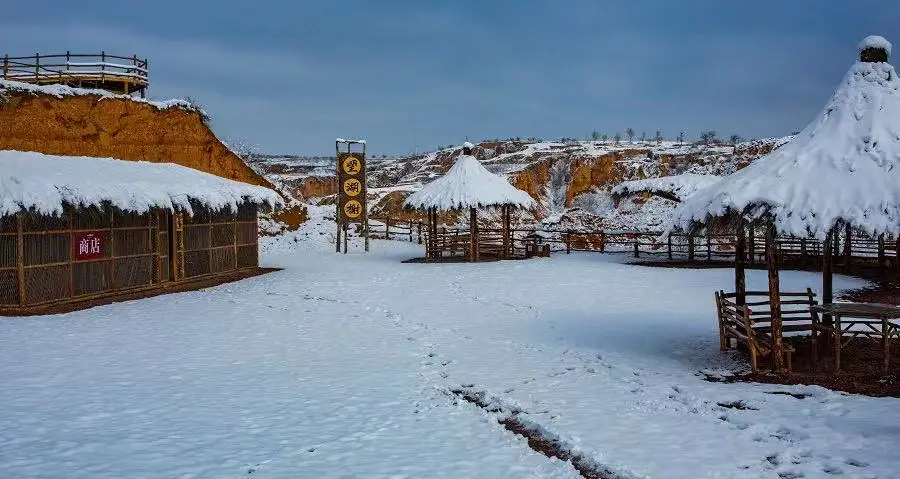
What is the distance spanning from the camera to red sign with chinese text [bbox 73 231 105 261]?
15.6 metres

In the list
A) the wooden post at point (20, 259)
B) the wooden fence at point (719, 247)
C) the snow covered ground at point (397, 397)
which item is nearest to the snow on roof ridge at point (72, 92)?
the wooden post at point (20, 259)

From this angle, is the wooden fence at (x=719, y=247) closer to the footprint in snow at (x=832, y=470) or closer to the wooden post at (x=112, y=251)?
the footprint in snow at (x=832, y=470)

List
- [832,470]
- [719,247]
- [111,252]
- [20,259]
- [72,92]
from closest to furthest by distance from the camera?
[832,470] < [20,259] < [111,252] < [72,92] < [719,247]

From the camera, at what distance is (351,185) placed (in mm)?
28172

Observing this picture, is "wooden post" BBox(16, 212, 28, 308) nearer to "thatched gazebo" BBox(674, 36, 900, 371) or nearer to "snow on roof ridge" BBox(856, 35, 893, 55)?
"thatched gazebo" BBox(674, 36, 900, 371)

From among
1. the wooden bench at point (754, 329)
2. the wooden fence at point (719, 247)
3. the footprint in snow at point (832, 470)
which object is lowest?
the footprint in snow at point (832, 470)

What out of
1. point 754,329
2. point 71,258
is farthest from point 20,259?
point 754,329

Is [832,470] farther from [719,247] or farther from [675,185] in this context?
[719,247]

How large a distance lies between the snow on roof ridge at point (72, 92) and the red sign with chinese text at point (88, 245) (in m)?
7.75

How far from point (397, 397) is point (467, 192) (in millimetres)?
17655

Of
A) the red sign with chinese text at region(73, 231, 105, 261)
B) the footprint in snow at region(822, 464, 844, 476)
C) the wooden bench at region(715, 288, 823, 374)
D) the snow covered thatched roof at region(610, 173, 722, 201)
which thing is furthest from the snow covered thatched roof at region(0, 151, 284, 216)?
the snow covered thatched roof at region(610, 173, 722, 201)

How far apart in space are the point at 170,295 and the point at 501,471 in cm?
1339

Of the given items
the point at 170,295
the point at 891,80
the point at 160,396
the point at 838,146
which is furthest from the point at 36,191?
the point at 891,80

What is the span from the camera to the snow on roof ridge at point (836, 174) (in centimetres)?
815
